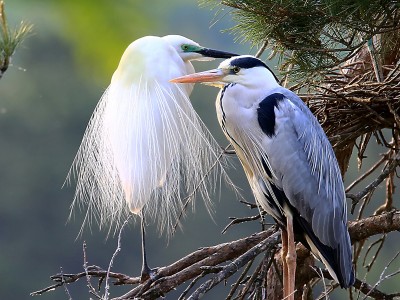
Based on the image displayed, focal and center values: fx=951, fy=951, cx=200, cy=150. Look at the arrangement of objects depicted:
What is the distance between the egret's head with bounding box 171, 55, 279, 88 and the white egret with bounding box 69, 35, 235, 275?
0.81 ft

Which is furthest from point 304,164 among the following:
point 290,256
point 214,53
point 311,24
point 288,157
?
point 214,53

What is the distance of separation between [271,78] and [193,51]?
49 centimetres

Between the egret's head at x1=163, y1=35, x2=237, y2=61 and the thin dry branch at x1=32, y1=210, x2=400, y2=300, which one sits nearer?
the thin dry branch at x1=32, y1=210, x2=400, y2=300

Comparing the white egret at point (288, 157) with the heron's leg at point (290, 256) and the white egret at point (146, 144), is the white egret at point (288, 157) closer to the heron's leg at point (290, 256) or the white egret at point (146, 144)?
the heron's leg at point (290, 256)

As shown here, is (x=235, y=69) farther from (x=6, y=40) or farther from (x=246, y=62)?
(x=6, y=40)

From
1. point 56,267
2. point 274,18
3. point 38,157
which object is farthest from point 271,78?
point 38,157

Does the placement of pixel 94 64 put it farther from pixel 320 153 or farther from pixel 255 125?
pixel 320 153

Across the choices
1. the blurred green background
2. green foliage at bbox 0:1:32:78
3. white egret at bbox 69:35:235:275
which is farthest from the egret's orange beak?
the blurred green background

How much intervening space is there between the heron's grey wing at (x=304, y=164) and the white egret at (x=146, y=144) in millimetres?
244

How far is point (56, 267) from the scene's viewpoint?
718cm

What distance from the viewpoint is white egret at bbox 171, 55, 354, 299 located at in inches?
77.7

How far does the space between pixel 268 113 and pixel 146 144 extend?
1.35 feet

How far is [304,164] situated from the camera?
2.00 m

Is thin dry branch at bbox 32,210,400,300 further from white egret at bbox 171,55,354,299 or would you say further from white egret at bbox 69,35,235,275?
white egret at bbox 69,35,235,275
